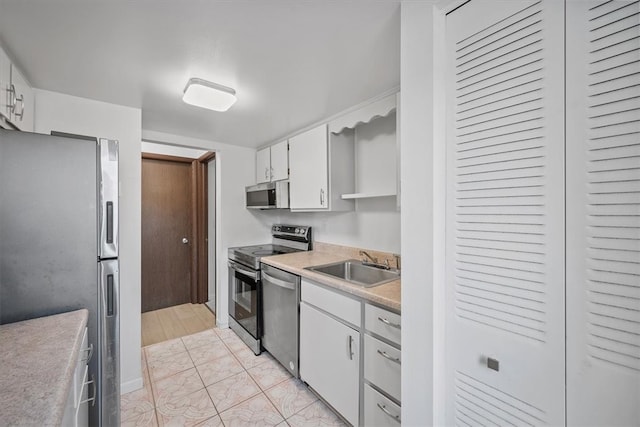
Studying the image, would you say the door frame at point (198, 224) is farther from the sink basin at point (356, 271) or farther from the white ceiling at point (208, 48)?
the sink basin at point (356, 271)

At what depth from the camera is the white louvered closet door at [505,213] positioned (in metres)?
0.71

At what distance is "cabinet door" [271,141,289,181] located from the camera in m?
2.68

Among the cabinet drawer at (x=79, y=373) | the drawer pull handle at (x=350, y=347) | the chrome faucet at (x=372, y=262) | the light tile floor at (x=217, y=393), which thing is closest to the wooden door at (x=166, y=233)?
the light tile floor at (x=217, y=393)

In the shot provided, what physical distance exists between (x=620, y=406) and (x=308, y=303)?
57.8 inches

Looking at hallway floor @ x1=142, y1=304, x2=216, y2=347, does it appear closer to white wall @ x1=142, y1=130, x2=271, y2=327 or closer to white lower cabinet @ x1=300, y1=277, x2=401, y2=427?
white wall @ x1=142, y1=130, x2=271, y2=327

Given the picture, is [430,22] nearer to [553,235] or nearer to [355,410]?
[553,235]

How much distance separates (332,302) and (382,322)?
14.9 inches

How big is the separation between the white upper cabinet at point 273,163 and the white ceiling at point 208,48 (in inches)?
30.1

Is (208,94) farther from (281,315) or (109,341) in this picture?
(281,315)

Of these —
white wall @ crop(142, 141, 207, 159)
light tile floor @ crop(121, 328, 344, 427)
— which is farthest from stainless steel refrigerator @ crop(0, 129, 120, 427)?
white wall @ crop(142, 141, 207, 159)

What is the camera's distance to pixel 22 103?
146 centimetres

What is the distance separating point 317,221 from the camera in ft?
9.27

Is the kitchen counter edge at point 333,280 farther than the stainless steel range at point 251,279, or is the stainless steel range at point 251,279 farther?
the stainless steel range at point 251,279

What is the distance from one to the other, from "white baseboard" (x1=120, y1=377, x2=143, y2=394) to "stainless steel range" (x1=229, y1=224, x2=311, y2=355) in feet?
2.86
